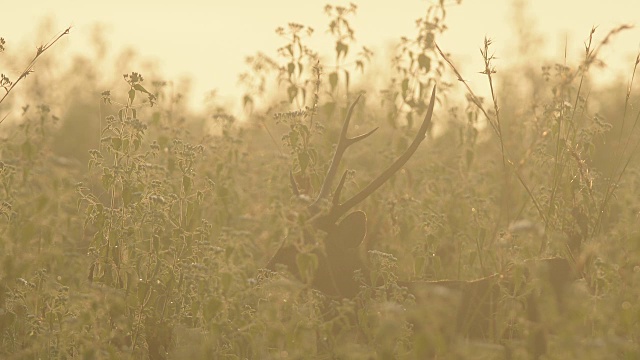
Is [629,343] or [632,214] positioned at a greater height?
[632,214]

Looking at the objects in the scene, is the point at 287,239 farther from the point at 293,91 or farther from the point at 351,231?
the point at 293,91

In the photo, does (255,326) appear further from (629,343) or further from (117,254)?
(629,343)

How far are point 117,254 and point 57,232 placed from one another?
112 cm

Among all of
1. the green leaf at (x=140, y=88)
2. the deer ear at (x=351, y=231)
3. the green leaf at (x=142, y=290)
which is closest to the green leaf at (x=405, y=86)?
the deer ear at (x=351, y=231)

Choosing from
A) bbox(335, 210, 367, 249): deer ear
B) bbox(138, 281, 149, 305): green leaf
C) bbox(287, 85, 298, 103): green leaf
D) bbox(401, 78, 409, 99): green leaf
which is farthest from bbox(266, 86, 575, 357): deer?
bbox(401, 78, 409, 99): green leaf

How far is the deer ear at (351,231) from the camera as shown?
7434mm

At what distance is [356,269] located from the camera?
729 centimetres

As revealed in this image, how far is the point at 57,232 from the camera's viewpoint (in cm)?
754

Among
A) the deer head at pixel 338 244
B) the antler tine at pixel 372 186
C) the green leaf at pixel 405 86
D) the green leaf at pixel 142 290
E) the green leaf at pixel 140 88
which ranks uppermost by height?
the green leaf at pixel 405 86

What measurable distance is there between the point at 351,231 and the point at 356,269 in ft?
1.01

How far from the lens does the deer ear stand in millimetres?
7434

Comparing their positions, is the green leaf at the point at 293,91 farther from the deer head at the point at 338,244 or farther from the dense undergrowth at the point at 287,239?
the deer head at the point at 338,244

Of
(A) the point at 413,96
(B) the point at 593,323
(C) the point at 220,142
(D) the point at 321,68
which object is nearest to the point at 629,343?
(B) the point at 593,323

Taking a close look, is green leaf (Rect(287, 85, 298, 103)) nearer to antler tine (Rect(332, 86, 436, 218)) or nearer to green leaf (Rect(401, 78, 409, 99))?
green leaf (Rect(401, 78, 409, 99))
